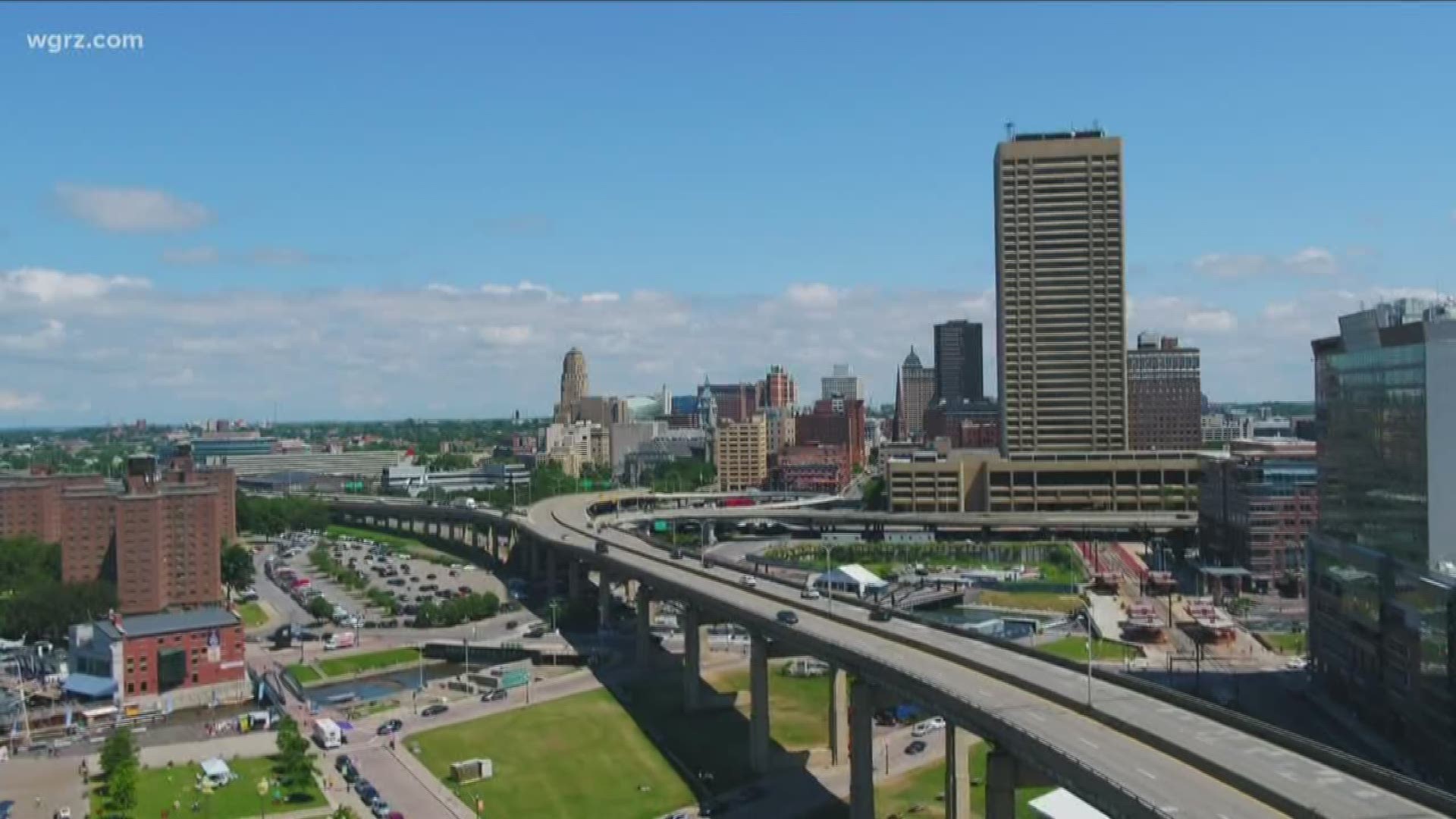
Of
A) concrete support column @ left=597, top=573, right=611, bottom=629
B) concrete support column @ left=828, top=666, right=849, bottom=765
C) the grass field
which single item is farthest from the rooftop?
the grass field

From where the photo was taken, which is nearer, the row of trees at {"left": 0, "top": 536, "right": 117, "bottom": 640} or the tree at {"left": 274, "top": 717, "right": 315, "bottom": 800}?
the tree at {"left": 274, "top": 717, "right": 315, "bottom": 800}

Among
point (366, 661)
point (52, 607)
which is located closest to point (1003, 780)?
point (366, 661)

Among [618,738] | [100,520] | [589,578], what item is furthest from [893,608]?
[100,520]

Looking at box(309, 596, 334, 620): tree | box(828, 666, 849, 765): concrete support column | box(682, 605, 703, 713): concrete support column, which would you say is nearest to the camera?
box(828, 666, 849, 765): concrete support column

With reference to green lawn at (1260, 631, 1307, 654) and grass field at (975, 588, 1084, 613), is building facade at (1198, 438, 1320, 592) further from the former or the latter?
green lawn at (1260, 631, 1307, 654)

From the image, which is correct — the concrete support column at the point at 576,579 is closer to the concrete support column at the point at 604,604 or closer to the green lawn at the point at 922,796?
the concrete support column at the point at 604,604

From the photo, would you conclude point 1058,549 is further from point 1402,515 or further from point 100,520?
point 100,520
